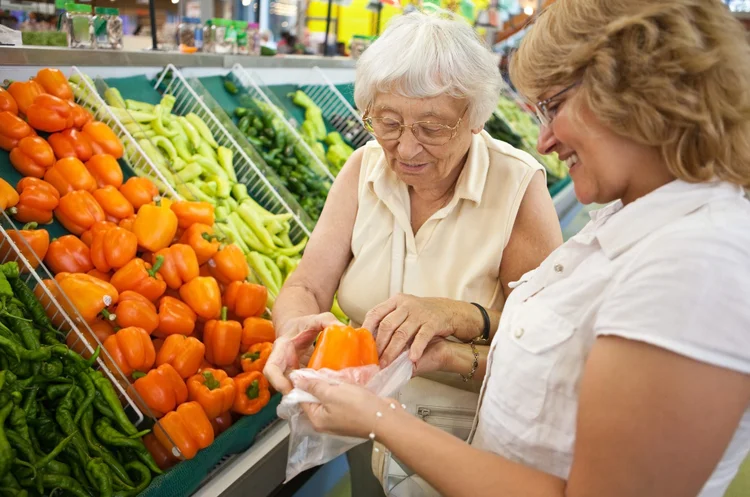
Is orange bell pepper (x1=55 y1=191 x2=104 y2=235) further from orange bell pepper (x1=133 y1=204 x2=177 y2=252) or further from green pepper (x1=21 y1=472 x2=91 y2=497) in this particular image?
green pepper (x1=21 y1=472 x2=91 y2=497)

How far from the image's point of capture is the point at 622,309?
0.91 meters

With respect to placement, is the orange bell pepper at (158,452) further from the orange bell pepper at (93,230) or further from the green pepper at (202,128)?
the green pepper at (202,128)

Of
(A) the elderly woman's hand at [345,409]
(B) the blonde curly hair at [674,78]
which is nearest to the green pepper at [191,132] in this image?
(A) the elderly woman's hand at [345,409]

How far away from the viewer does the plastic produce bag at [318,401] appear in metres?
1.32

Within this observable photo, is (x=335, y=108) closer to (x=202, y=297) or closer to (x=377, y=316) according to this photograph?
(x=202, y=297)

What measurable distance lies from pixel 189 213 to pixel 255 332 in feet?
1.84

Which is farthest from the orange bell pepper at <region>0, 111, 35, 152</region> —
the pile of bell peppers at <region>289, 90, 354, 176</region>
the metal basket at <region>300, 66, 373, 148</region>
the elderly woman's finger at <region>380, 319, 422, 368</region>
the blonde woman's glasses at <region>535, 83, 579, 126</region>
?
the metal basket at <region>300, 66, 373, 148</region>

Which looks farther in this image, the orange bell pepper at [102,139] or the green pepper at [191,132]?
the green pepper at [191,132]

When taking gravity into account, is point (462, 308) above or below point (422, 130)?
below

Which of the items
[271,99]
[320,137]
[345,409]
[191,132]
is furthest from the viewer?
[320,137]

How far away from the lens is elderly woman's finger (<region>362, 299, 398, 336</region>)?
1606mm

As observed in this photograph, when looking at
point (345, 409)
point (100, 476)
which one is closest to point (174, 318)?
point (100, 476)

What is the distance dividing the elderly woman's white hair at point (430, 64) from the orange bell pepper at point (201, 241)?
38.5 inches

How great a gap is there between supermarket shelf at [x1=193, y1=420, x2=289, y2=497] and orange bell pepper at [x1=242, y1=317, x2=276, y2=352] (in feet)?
1.00
